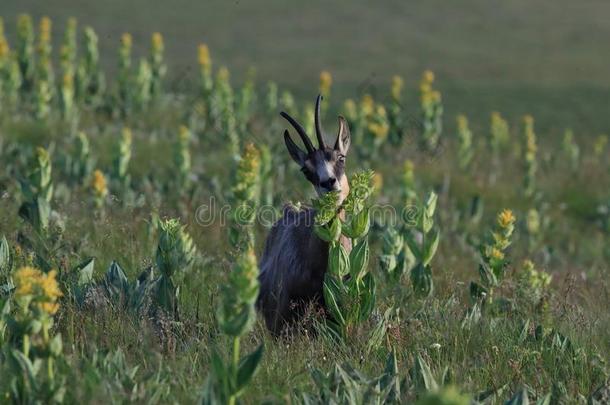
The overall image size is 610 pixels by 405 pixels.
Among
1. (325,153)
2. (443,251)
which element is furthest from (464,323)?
(443,251)

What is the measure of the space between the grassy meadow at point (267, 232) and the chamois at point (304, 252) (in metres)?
0.21

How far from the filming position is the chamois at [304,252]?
572cm

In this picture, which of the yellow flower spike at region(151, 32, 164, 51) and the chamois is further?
the yellow flower spike at region(151, 32, 164, 51)

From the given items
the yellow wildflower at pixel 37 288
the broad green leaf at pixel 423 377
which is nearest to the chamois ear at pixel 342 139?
the broad green leaf at pixel 423 377

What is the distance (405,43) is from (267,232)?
26.8m

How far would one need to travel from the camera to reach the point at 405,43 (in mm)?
35219

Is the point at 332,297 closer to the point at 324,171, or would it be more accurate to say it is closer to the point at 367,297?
the point at 367,297

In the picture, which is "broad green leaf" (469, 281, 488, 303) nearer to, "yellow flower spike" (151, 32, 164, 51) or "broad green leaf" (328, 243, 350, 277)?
"broad green leaf" (328, 243, 350, 277)

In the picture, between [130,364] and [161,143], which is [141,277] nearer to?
[130,364]

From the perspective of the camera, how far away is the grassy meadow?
165 inches

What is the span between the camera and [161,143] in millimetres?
13289

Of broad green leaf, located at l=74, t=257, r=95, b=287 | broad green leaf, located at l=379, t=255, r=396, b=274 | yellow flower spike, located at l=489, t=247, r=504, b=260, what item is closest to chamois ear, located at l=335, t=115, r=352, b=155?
broad green leaf, located at l=379, t=255, r=396, b=274

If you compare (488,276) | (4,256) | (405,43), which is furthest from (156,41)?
(405,43)

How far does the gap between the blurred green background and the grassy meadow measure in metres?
0.37
